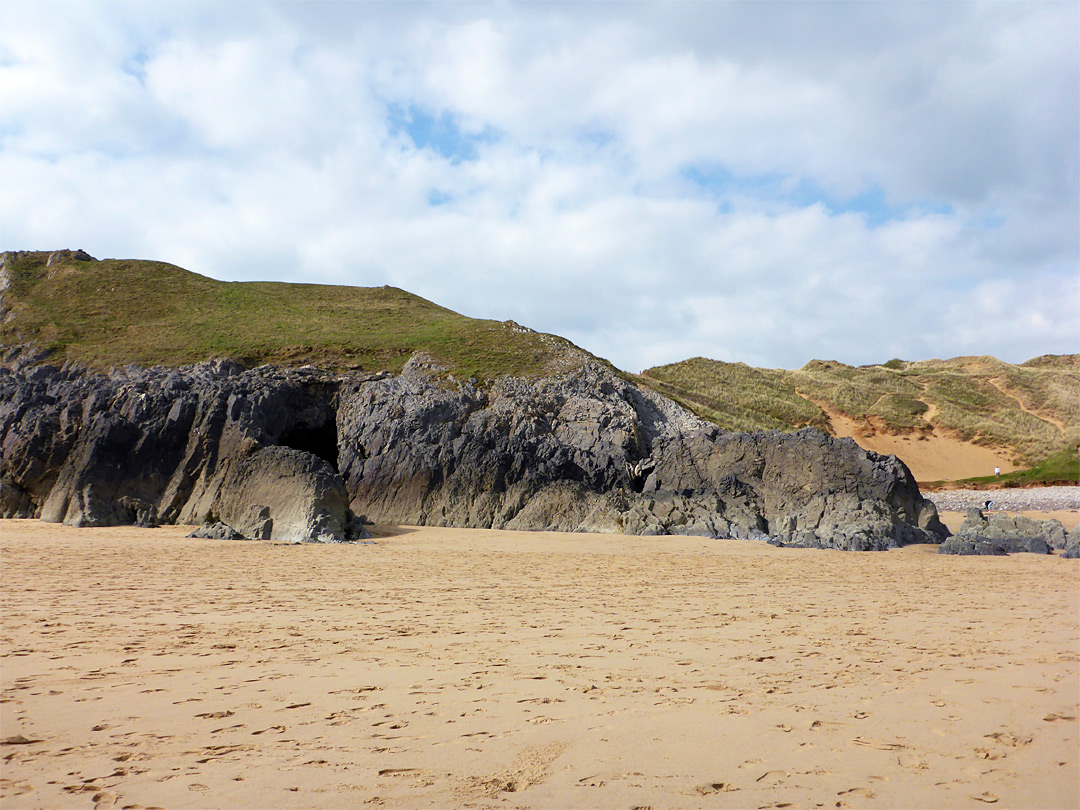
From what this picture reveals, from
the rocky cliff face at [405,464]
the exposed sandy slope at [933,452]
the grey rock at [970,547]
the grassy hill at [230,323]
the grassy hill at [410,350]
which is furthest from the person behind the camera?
the exposed sandy slope at [933,452]

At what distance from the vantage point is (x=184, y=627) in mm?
7641

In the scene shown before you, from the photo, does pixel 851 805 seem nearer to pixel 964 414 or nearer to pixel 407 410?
pixel 407 410

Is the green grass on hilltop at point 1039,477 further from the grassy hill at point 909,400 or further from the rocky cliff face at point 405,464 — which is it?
the rocky cliff face at point 405,464

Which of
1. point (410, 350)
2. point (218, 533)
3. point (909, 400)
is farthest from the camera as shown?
point (909, 400)

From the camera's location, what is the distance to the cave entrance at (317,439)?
25.1 metres

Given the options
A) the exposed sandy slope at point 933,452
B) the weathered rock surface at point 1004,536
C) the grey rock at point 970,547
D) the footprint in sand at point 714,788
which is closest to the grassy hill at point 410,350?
the exposed sandy slope at point 933,452

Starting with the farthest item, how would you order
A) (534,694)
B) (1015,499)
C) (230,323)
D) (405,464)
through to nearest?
(230,323) < (1015,499) < (405,464) < (534,694)

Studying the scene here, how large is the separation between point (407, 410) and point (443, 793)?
21452 mm

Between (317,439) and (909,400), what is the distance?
163 ft

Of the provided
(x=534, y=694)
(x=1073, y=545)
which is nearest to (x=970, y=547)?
(x=1073, y=545)

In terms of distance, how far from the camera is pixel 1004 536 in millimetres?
17938

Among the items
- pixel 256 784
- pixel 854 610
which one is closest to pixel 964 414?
pixel 854 610

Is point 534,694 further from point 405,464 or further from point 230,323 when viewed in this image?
point 230,323

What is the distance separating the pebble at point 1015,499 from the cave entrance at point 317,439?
2352cm
